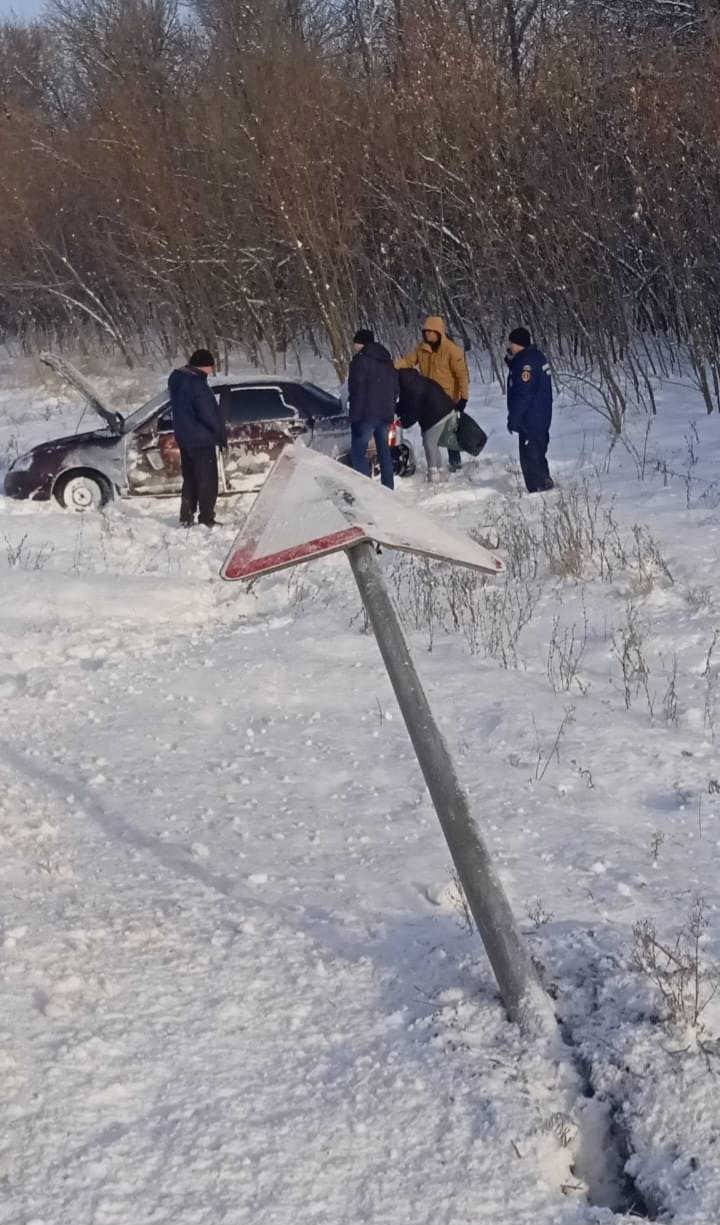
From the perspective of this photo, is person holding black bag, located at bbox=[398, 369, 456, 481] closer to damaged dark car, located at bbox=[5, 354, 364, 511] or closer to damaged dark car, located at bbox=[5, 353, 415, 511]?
damaged dark car, located at bbox=[5, 353, 415, 511]

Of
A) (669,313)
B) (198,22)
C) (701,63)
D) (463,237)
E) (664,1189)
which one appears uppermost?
(198,22)

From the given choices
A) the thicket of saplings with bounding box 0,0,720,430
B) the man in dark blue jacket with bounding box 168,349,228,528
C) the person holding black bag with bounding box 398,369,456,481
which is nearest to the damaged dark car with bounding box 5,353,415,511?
the person holding black bag with bounding box 398,369,456,481

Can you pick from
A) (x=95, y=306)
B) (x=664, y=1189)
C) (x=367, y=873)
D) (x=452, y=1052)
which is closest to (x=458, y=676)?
(x=367, y=873)

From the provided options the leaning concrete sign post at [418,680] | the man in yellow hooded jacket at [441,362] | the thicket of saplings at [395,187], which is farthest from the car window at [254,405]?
the leaning concrete sign post at [418,680]

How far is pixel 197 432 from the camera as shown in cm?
1165

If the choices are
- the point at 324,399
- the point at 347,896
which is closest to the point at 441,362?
the point at 324,399

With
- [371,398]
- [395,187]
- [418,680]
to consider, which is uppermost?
[395,187]

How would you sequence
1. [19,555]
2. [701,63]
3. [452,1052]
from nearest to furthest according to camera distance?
1. [452,1052]
2. [19,555]
3. [701,63]

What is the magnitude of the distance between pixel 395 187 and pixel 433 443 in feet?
27.8

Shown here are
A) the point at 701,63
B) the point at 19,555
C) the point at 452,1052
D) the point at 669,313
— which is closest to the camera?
the point at 452,1052

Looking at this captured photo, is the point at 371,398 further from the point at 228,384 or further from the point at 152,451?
the point at 152,451

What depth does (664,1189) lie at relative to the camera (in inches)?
119

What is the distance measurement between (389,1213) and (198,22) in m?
32.8

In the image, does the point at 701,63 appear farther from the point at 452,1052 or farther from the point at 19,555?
the point at 452,1052
